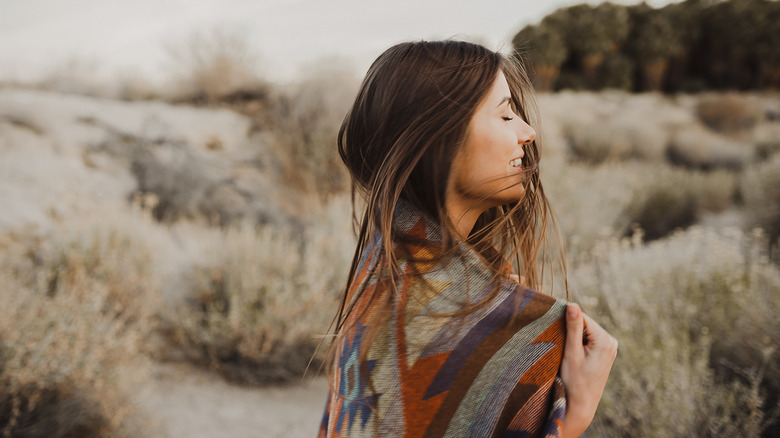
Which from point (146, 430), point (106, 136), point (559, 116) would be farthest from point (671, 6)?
point (146, 430)

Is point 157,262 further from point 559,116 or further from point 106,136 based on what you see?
point 559,116

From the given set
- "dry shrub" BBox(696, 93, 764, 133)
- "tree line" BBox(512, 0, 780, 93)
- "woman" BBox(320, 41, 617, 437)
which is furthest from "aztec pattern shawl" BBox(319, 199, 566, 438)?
"tree line" BBox(512, 0, 780, 93)

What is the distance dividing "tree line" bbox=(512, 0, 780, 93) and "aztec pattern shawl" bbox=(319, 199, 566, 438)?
858 inches

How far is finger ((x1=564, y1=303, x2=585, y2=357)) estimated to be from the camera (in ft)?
3.02

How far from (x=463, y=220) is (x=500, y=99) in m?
0.28

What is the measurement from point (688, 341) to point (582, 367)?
224cm

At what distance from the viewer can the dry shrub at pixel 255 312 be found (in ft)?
11.7

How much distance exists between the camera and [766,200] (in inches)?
229

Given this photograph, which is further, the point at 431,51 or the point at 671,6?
the point at 671,6

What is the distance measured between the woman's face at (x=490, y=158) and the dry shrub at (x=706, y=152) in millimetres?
10495

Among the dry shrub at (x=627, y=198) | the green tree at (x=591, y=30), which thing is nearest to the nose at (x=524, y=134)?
the dry shrub at (x=627, y=198)

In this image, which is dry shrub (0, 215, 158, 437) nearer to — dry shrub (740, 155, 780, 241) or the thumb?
the thumb

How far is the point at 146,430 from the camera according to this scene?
297 centimetres

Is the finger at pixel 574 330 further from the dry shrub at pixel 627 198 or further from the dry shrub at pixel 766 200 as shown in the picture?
the dry shrub at pixel 766 200
